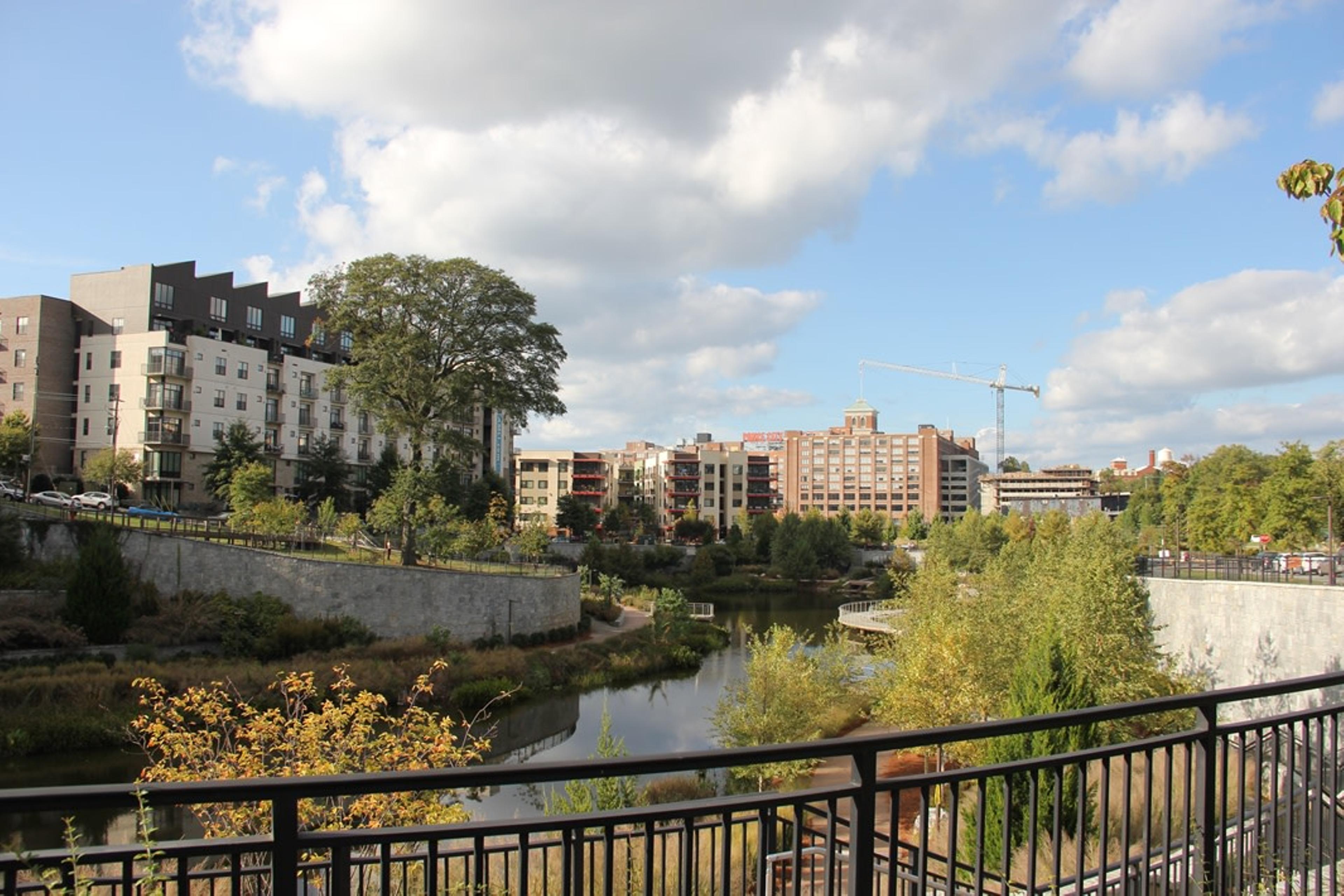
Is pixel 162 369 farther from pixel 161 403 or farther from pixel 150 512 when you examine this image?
pixel 150 512

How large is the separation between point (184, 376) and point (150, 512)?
45.9 ft

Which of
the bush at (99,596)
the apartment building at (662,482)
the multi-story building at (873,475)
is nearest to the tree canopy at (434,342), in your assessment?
the bush at (99,596)

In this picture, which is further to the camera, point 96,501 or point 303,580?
point 96,501

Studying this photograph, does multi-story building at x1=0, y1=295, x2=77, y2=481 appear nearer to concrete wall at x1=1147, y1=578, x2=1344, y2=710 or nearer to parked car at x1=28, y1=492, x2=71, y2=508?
parked car at x1=28, y1=492, x2=71, y2=508

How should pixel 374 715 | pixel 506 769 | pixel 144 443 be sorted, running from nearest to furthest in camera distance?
pixel 506 769 < pixel 374 715 < pixel 144 443

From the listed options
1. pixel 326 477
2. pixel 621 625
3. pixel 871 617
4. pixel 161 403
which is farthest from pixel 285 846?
pixel 326 477

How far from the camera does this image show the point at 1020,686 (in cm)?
1803

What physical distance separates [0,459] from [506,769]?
189ft

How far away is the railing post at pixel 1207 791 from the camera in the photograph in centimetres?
384

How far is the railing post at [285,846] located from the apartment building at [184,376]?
47.4m

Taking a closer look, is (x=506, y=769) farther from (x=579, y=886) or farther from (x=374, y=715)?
(x=374, y=715)

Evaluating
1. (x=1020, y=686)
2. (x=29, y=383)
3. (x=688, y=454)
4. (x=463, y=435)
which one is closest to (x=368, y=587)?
Result: (x=463, y=435)

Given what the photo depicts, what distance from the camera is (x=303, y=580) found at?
111ft

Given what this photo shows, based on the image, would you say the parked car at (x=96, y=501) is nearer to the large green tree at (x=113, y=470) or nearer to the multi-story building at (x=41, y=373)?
the large green tree at (x=113, y=470)
